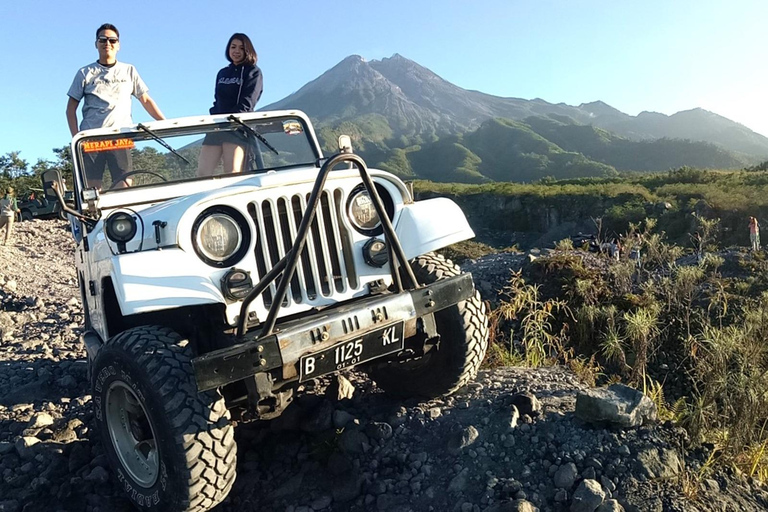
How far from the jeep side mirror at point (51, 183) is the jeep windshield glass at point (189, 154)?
427 millimetres

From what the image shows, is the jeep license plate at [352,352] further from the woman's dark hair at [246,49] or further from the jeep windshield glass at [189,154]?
the woman's dark hair at [246,49]

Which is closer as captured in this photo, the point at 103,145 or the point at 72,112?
the point at 103,145

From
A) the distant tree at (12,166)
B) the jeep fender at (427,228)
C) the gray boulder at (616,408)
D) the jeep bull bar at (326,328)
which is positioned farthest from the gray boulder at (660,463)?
the distant tree at (12,166)

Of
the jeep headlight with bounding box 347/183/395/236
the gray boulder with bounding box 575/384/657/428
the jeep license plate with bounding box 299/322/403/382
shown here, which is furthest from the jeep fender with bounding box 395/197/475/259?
the gray boulder with bounding box 575/384/657/428

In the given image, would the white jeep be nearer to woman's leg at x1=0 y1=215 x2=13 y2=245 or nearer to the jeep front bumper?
the jeep front bumper

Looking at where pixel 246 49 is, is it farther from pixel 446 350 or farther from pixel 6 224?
pixel 6 224

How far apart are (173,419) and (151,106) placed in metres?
3.80

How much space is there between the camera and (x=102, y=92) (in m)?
5.14

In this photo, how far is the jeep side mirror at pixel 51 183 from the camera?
11.7 ft

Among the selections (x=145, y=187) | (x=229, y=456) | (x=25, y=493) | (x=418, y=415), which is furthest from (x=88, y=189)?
(x=418, y=415)

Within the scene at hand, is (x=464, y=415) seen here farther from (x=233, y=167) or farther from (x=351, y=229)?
(x=233, y=167)

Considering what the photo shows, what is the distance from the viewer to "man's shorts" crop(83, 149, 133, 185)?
413 centimetres

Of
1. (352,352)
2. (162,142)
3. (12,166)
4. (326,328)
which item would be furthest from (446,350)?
(12,166)

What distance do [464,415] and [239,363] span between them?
1560mm
